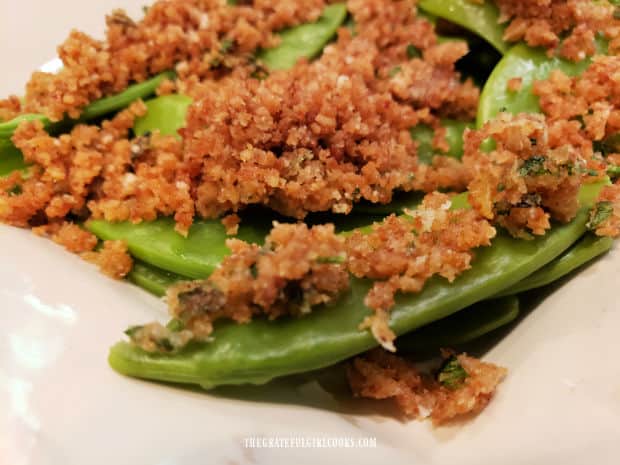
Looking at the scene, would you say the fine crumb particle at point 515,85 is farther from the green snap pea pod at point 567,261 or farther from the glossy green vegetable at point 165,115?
the glossy green vegetable at point 165,115

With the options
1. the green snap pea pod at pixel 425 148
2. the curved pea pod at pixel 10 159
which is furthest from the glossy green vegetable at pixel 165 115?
the green snap pea pod at pixel 425 148

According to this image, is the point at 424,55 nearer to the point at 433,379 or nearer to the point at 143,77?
the point at 143,77

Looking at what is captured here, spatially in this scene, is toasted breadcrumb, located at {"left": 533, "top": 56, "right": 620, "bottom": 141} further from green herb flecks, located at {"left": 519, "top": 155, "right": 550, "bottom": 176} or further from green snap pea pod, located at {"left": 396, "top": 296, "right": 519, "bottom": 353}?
green snap pea pod, located at {"left": 396, "top": 296, "right": 519, "bottom": 353}

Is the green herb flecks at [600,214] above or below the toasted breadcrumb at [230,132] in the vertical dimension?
below

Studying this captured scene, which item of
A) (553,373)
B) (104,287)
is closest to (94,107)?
(104,287)

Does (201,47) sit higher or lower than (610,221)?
higher

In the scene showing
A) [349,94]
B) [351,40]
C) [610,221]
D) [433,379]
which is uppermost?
[351,40]
